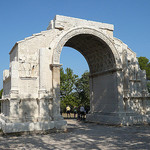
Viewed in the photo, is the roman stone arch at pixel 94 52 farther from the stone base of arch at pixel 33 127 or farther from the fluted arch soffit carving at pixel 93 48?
the stone base of arch at pixel 33 127

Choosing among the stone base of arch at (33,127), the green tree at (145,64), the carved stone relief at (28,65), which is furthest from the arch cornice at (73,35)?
the green tree at (145,64)

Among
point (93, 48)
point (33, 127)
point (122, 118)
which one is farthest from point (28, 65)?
point (122, 118)

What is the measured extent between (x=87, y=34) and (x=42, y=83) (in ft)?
14.0

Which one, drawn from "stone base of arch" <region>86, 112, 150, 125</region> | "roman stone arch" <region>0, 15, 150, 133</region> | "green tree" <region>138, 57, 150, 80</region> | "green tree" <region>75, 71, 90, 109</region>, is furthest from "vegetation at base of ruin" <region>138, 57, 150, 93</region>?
"stone base of arch" <region>86, 112, 150, 125</region>

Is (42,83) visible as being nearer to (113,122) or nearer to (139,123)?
(113,122)

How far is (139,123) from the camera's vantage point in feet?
41.5

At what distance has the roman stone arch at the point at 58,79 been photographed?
10.1 m

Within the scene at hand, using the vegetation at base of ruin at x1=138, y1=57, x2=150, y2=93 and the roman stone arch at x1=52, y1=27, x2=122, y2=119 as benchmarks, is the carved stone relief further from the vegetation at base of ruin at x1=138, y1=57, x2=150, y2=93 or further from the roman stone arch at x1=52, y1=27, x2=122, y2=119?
the vegetation at base of ruin at x1=138, y1=57, x2=150, y2=93

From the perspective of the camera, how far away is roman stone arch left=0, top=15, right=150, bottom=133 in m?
10.1

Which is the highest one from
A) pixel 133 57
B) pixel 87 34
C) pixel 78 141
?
pixel 87 34

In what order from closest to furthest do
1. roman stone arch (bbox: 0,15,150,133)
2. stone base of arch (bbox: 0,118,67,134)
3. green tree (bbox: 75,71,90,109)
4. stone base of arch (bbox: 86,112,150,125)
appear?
1. stone base of arch (bbox: 0,118,67,134)
2. roman stone arch (bbox: 0,15,150,133)
3. stone base of arch (bbox: 86,112,150,125)
4. green tree (bbox: 75,71,90,109)

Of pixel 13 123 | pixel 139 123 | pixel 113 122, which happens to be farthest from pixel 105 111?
pixel 13 123

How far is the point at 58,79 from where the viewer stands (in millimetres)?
10867

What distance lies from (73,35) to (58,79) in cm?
284
